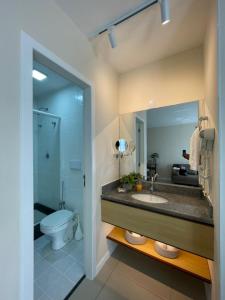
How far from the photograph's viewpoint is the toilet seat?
69.9 inches

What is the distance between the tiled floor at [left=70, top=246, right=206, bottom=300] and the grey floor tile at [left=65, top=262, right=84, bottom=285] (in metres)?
0.08

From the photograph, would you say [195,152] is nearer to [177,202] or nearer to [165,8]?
[177,202]

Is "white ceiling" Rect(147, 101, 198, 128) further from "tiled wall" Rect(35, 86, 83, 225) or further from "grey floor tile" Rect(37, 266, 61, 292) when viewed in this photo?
"grey floor tile" Rect(37, 266, 61, 292)

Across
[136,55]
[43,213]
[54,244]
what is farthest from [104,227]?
[136,55]

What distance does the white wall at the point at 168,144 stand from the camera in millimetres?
1658

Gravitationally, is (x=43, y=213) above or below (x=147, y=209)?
below

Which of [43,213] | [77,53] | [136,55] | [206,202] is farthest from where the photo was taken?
[43,213]

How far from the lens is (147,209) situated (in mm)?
1312

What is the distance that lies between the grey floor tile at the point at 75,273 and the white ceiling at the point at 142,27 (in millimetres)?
2467

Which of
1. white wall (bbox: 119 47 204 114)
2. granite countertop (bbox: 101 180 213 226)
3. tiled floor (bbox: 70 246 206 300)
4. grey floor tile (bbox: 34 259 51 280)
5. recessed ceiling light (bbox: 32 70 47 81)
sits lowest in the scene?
grey floor tile (bbox: 34 259 51 280)

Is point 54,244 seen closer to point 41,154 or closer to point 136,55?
point 41,154

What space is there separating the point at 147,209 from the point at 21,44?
1.58 m

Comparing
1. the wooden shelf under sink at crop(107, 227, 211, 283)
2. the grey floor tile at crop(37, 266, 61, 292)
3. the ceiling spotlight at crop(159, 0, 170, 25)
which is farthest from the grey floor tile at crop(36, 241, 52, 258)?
the ceiling spotlight at crop(159, 0, 170, 25)

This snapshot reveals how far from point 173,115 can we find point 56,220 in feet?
6.79
